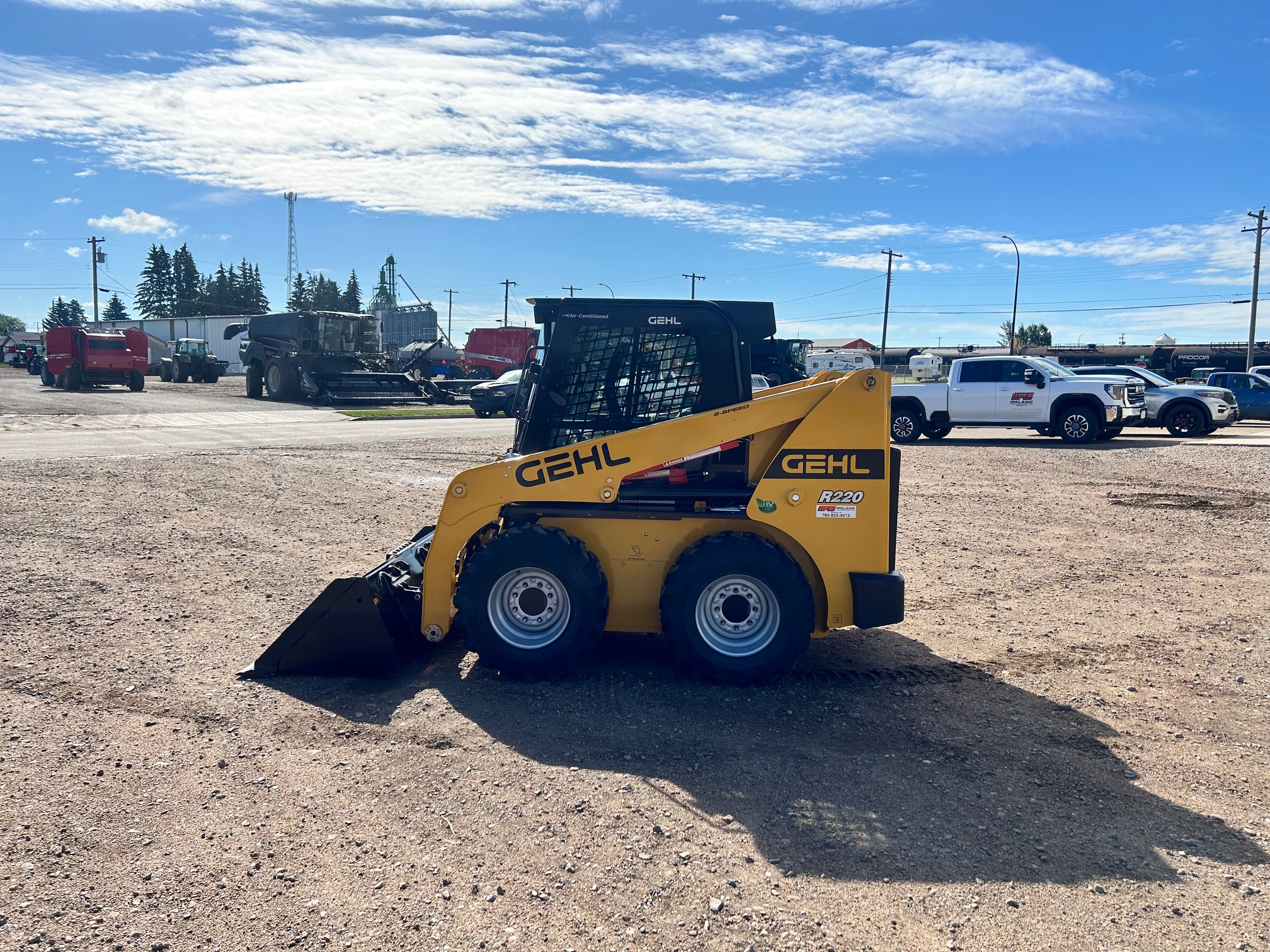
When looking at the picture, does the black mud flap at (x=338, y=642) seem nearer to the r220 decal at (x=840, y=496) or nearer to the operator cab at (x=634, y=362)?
the operator cab at (x=634, y=362)

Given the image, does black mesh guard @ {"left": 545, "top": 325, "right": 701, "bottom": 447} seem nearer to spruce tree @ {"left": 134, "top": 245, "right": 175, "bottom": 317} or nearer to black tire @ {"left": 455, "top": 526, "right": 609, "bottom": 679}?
black tire @ {"left": 455, "top": 526, "right": 609, "bottom": 679}

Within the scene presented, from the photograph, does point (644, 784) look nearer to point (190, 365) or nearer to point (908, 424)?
point (908, 424)

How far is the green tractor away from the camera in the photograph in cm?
4666

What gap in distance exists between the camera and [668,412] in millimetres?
5805

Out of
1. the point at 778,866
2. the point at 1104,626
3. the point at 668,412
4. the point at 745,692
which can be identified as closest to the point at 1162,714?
the point at 1104,626

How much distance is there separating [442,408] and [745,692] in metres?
28.5

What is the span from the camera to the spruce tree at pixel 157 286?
122062 mm

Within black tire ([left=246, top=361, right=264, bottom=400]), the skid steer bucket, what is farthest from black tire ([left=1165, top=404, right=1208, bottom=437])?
black tire ([left=246, top=361, right=264, bottom=400])

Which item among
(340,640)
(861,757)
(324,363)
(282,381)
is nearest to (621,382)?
(340,640)

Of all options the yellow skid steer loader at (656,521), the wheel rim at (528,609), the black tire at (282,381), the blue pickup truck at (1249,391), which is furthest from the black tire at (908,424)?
the black tire at (282,381)

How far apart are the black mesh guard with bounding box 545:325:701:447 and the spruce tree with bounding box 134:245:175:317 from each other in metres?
132

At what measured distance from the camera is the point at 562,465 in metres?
5.54

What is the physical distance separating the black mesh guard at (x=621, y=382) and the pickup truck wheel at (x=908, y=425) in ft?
54.0

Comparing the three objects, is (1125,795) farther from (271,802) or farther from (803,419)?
(271,802)
